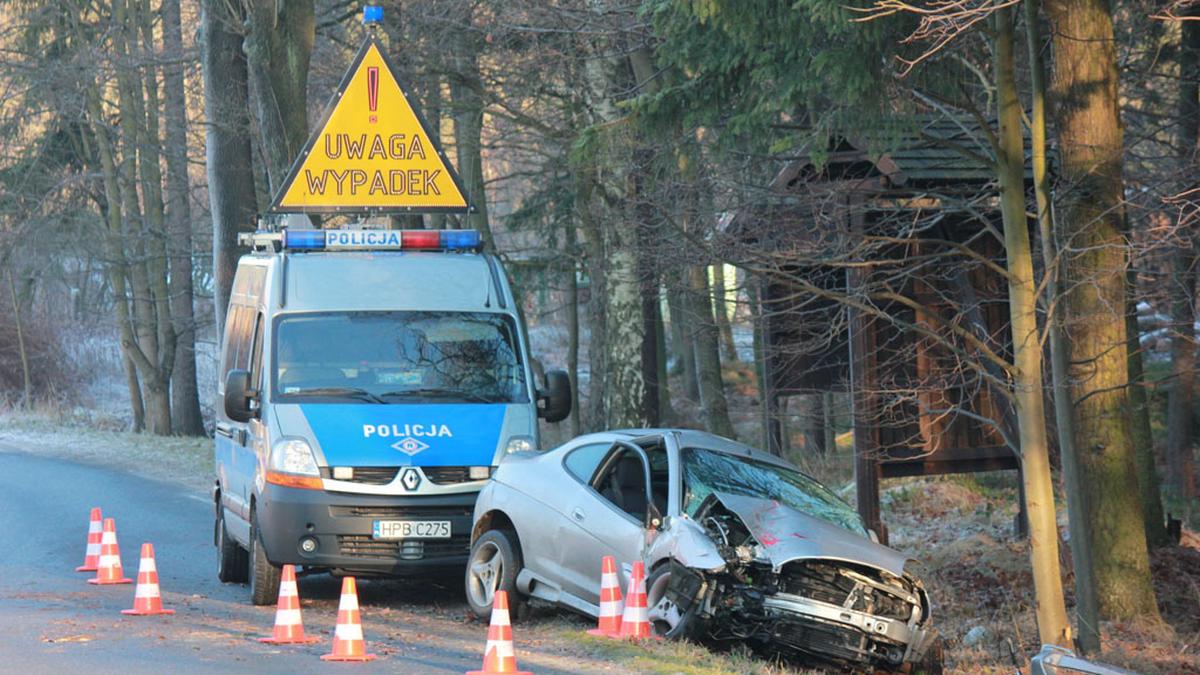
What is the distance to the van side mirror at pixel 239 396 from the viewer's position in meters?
11.4

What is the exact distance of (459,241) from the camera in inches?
510

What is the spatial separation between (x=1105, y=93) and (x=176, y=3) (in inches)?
878

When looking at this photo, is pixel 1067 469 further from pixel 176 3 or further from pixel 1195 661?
pixel 176 3

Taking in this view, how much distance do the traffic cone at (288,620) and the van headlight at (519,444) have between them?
265 cm

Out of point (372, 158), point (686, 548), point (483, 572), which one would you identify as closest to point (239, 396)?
point (483, 572)

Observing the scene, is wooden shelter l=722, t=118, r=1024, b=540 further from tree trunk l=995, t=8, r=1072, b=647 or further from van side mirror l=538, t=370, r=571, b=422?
van side mirror l=538, t=370, r=571, b=422

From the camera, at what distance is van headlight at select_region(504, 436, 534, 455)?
11664mm

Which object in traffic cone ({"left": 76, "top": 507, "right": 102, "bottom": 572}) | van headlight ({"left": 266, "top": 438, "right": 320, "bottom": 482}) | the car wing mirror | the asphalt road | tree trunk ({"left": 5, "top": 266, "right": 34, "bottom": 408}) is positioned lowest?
the asphalt road

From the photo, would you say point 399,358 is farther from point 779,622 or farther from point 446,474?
point 779,622

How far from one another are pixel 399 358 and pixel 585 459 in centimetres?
215

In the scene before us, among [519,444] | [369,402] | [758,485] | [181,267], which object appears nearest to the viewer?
[758,485]

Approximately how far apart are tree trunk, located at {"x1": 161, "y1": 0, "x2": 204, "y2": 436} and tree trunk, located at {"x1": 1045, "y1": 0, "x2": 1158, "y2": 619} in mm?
22819

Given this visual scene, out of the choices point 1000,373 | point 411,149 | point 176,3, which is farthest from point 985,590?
point 176,3

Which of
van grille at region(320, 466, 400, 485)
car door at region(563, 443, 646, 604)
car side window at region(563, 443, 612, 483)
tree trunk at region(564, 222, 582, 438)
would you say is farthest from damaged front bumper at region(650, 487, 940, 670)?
tree trunk at region(564, 222, 582, 438)
